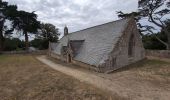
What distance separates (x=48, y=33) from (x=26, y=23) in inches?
442

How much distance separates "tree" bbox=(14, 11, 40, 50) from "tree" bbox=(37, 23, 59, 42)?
710cm

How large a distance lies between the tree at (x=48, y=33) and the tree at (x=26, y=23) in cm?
710

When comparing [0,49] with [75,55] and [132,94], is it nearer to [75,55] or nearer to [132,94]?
[75,55]

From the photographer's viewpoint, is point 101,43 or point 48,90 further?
point 101,43

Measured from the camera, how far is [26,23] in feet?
195

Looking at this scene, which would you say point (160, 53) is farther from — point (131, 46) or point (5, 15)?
point (5, 15)

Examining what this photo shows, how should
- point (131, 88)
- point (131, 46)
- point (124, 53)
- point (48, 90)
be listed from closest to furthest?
point (131, 88) → point (48, 90) → point (124, 53) → point (131, 46)

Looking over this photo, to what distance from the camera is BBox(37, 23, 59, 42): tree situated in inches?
2681

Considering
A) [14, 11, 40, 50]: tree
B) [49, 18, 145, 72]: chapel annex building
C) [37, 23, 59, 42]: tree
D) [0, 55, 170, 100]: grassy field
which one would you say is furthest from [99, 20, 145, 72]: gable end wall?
[37, 23, 59, 42]: tree

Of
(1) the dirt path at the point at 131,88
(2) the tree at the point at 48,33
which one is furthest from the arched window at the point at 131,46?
(2) the tree at the point at 48,33

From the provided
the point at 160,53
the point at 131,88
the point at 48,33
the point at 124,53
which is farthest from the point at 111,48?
the point at 48,33

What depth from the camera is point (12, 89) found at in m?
14.9

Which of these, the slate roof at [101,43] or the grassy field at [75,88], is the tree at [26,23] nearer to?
the slate roof at [101,43]

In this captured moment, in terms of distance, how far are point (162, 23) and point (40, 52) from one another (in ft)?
111
